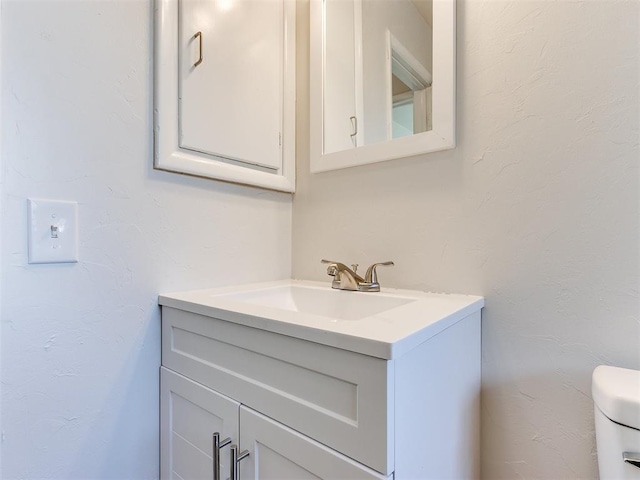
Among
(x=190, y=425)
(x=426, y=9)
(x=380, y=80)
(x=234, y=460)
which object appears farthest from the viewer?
(x=380, y=80)

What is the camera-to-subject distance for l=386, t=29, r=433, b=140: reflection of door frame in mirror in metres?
0.88

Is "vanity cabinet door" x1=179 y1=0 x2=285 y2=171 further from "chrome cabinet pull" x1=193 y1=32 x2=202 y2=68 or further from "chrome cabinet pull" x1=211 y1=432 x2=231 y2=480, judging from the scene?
"chrome cabinet pull" x1=211 y1=432 x2=231 y2=480

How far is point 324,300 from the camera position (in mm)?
969

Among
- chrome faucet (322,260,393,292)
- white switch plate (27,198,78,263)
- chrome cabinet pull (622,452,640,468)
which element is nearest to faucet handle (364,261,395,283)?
chrome faucet (322,260,393,292)

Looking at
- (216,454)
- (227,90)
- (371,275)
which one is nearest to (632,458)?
(371,275)

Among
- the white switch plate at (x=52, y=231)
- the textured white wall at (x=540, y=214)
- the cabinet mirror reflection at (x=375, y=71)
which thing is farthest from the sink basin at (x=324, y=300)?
the cabinet mirror reflection at (x=375, y=71)

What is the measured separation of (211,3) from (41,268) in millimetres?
791

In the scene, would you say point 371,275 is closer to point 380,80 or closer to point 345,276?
point 345,276

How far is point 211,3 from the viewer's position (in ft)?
3.02

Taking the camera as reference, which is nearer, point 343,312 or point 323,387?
point 323,387

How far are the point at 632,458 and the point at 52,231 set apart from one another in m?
1.08

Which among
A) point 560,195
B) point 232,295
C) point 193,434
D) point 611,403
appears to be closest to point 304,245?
point 232,295

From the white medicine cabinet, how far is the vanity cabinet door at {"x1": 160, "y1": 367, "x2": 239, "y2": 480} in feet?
1.78

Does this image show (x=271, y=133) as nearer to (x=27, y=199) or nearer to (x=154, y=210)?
(x=154, y=210)
